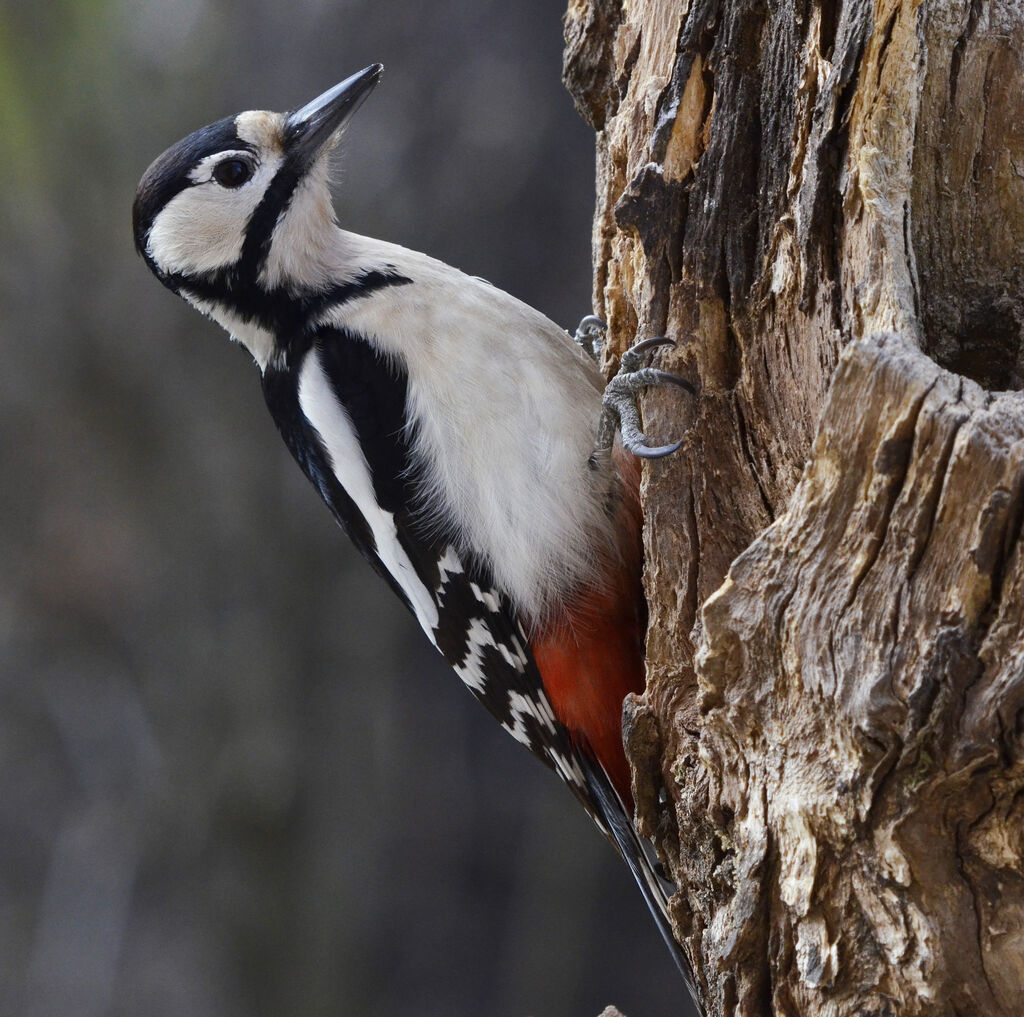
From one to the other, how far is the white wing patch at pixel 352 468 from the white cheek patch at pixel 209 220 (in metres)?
0.37

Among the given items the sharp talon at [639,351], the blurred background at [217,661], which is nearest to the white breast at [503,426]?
the sharp talon at [639,351]

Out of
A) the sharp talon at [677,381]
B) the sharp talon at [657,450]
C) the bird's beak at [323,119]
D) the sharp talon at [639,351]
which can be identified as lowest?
the sharp talon at [657,450]

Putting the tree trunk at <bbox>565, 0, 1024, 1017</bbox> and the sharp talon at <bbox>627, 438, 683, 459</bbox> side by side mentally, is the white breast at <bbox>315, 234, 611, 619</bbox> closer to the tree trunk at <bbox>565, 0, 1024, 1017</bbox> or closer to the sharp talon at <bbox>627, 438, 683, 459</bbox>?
the tree trunk at <bbox>565, 0, 1024, 1017</bbox>

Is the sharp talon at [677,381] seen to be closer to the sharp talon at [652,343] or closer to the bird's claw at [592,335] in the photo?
the sharp talon at [652,343]

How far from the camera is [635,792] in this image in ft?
5.76

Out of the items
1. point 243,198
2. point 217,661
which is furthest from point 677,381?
point 217,661

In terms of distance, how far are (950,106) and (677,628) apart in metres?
0.81

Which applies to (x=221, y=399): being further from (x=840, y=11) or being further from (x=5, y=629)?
(x=840, y=11)

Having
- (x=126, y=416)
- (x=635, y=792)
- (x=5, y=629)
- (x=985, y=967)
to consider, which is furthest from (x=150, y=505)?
(x=985, y=967)

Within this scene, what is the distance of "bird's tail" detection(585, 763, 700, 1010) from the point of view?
2.14 m

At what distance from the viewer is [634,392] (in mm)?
1911

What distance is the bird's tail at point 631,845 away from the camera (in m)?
2.14

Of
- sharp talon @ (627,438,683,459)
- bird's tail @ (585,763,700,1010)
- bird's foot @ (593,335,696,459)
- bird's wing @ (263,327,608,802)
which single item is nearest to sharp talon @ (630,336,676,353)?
bird's foot @ (593,335,696,459)

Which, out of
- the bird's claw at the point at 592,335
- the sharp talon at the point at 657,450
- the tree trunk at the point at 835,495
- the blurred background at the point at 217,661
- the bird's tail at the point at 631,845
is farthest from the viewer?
the blurred background at the point at 217,661
